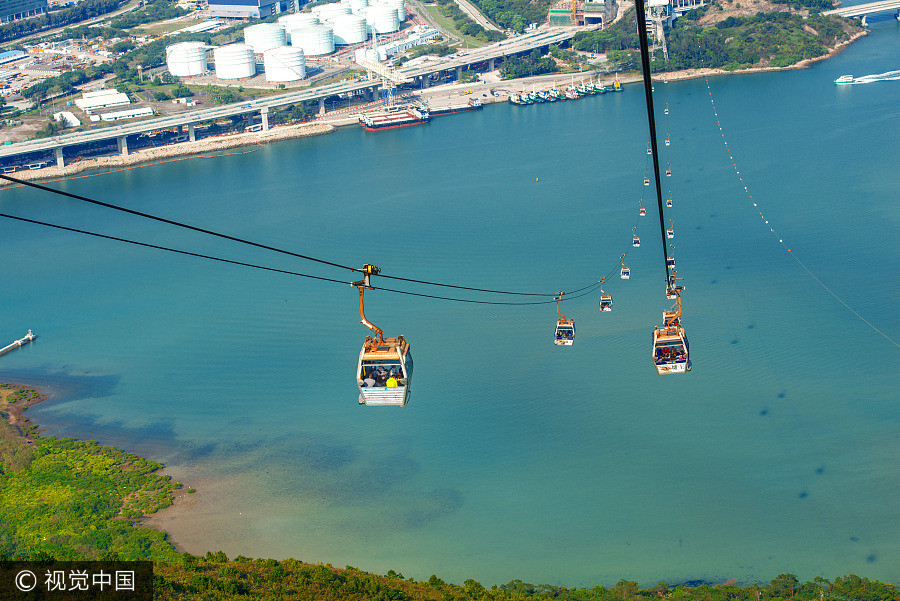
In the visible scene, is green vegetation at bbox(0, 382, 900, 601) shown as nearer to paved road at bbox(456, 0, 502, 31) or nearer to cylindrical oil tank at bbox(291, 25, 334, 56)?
cylindrical oil tank at bbox(291, 25, 334, 56)

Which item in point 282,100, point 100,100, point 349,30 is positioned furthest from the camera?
point 349,30

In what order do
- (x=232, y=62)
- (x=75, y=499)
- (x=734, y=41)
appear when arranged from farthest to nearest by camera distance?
(x=232, y=62), (x=734, y=41), (x=75, y=499)

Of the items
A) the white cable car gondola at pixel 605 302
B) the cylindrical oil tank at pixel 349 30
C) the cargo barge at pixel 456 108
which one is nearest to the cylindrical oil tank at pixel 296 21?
the cylindrical oil tank at pixel 349 30

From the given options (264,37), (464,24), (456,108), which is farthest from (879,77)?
(264,37)

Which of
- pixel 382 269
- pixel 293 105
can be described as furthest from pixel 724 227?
pixel 293 105

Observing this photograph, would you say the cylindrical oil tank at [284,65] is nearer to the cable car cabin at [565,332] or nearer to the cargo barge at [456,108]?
the cargo barge at [456,108]

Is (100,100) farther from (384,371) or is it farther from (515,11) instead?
(384,371)

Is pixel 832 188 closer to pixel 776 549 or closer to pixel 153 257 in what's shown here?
pixel 776 549
